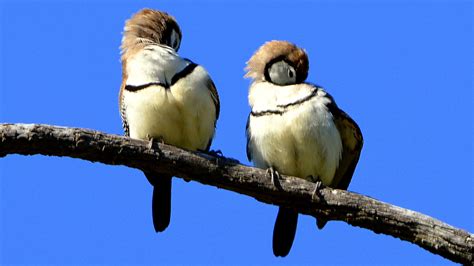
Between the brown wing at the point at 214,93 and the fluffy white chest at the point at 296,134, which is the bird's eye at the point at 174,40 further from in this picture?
the fluffy white chest at the point at 296,134

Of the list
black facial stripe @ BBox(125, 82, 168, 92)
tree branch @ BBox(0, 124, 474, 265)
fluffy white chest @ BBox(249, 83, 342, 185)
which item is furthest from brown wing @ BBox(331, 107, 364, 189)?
black facial stripe @ BBox(125, 82, 168, 92)

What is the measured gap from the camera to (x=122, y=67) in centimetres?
848

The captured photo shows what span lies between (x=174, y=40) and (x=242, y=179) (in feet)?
6.95

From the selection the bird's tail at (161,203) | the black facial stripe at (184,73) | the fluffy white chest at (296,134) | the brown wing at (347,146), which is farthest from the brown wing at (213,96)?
the brown wing at (347,146)

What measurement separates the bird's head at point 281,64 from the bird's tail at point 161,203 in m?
1.31

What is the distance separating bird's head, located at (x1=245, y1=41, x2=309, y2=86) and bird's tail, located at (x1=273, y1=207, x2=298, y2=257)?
47.3 inches

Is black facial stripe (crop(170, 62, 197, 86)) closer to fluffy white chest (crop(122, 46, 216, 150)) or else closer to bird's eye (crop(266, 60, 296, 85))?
fluffy white chest (crop(122, 46, 216, 150))

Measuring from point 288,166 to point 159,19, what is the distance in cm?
202

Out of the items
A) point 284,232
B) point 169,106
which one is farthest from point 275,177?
point 169,106

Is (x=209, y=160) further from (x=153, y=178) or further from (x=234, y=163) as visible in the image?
(x=153, y=178)

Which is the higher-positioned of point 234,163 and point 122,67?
point 122,67

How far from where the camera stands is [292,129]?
7766 millimetres

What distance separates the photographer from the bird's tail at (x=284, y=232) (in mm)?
8188

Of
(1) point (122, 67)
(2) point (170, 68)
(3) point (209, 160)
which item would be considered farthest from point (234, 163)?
(1) point (122, 67)
